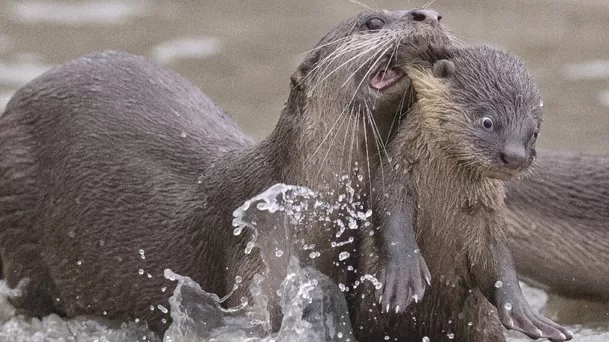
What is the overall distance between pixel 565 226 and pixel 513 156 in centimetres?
180

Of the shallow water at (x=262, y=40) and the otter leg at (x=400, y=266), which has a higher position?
the shallow water at (x=262, y=40)

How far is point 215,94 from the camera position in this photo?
6.66m

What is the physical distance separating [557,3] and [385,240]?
4.59m

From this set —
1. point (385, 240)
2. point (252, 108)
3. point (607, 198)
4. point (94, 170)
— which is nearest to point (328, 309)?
point (385, 240)

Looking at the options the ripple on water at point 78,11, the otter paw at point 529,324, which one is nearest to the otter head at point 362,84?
the otter paw at point 529,324

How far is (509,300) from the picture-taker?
3.60 metres

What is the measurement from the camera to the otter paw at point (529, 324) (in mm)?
3521

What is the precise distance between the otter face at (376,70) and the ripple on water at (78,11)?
396 centimetres

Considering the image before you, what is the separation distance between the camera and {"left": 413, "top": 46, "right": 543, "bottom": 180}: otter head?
338 cm

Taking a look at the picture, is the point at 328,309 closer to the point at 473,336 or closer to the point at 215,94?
the point at 473,336

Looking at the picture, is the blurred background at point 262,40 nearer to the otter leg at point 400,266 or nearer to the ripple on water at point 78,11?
the ripple on water at point 78,11

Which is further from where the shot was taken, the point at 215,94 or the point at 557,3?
the point at 557,3

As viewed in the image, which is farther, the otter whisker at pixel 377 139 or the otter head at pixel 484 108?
the otter whisker at pixel 377 139

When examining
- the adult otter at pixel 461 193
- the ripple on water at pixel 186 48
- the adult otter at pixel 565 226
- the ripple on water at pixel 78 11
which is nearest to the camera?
the adult otter at pixel 461 193
